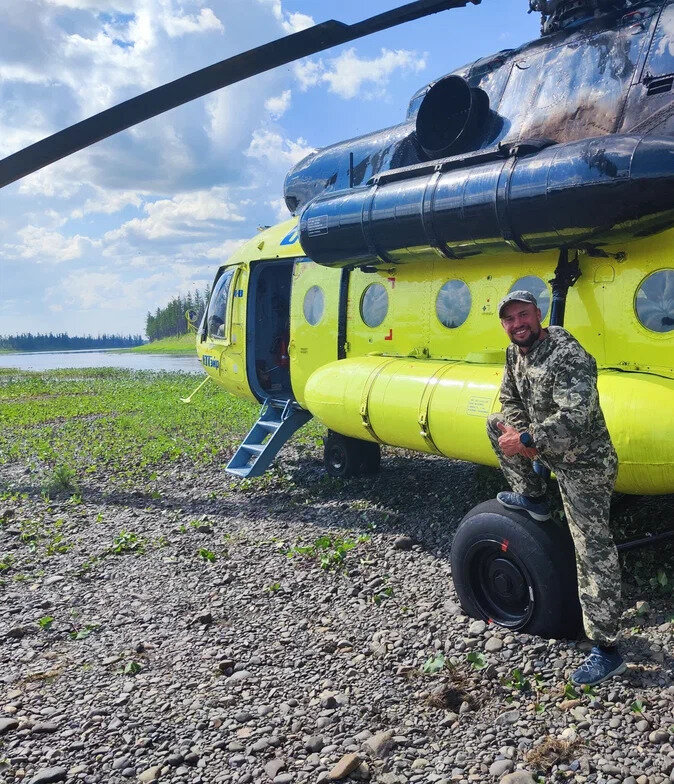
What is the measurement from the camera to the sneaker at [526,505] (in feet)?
14.6

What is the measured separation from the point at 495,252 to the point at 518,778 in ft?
14.0

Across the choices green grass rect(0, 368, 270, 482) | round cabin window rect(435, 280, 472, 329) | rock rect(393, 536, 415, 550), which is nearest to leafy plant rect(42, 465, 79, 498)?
green grass rect(0, 368, 270, 482)

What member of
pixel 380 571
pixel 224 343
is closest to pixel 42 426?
pixel 224 343

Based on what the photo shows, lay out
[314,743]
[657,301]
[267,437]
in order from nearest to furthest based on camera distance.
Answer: [314,743], [657,301], [267,437]

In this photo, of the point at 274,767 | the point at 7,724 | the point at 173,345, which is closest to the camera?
the point at 274,767

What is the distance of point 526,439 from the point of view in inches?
156

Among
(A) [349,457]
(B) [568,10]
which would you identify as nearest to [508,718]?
(A) [349,457]

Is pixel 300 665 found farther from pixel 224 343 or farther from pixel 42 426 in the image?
pixel 42 426

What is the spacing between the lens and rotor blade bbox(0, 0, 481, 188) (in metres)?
8.61

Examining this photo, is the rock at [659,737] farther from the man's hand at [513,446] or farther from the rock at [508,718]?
the man's hand at [513,446]

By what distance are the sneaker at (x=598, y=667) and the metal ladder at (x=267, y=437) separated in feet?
19.5

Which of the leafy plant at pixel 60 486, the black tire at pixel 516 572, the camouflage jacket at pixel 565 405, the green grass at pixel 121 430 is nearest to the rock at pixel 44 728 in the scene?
the black tire at pixel 516 572

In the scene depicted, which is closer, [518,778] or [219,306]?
[518,778]

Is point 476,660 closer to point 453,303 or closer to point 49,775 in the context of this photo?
point 49,775
